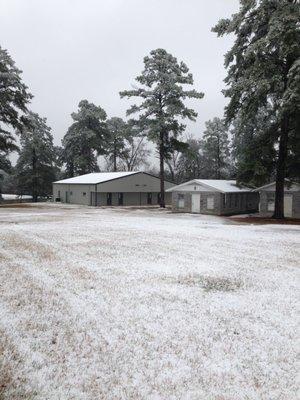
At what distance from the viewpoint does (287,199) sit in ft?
119

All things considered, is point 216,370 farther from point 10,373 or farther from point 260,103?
point 260,103

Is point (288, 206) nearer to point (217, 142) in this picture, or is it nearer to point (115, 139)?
point (217, 142)

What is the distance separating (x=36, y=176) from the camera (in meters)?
64.5

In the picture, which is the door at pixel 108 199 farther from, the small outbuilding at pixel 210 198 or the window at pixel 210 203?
the window at pixel 210 203

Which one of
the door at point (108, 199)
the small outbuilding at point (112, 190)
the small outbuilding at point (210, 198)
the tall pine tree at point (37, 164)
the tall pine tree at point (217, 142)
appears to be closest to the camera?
the small outbuilding at point (210, 198)

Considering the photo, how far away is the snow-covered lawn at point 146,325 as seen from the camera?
237 inches

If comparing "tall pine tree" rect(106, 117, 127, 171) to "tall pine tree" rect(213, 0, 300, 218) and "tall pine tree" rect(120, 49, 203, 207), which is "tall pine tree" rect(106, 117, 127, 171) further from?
"tall pine tree" rect(213, 0, 300, 218)

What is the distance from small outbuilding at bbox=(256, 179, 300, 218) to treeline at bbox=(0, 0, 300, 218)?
2258mm

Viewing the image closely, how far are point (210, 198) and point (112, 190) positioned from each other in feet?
57.8

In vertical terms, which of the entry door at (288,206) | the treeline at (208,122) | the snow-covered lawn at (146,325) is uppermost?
the treeline at (208,122)

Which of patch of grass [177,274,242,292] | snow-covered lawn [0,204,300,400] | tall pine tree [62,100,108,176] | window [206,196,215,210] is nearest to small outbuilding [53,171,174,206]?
tall pine tree [62,100,108,176]

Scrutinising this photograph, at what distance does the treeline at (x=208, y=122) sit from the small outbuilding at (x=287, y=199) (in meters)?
2.26

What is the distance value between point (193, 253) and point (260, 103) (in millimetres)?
18524

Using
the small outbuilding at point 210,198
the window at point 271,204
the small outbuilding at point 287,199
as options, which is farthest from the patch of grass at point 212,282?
the small outbuilding at point 210,198
